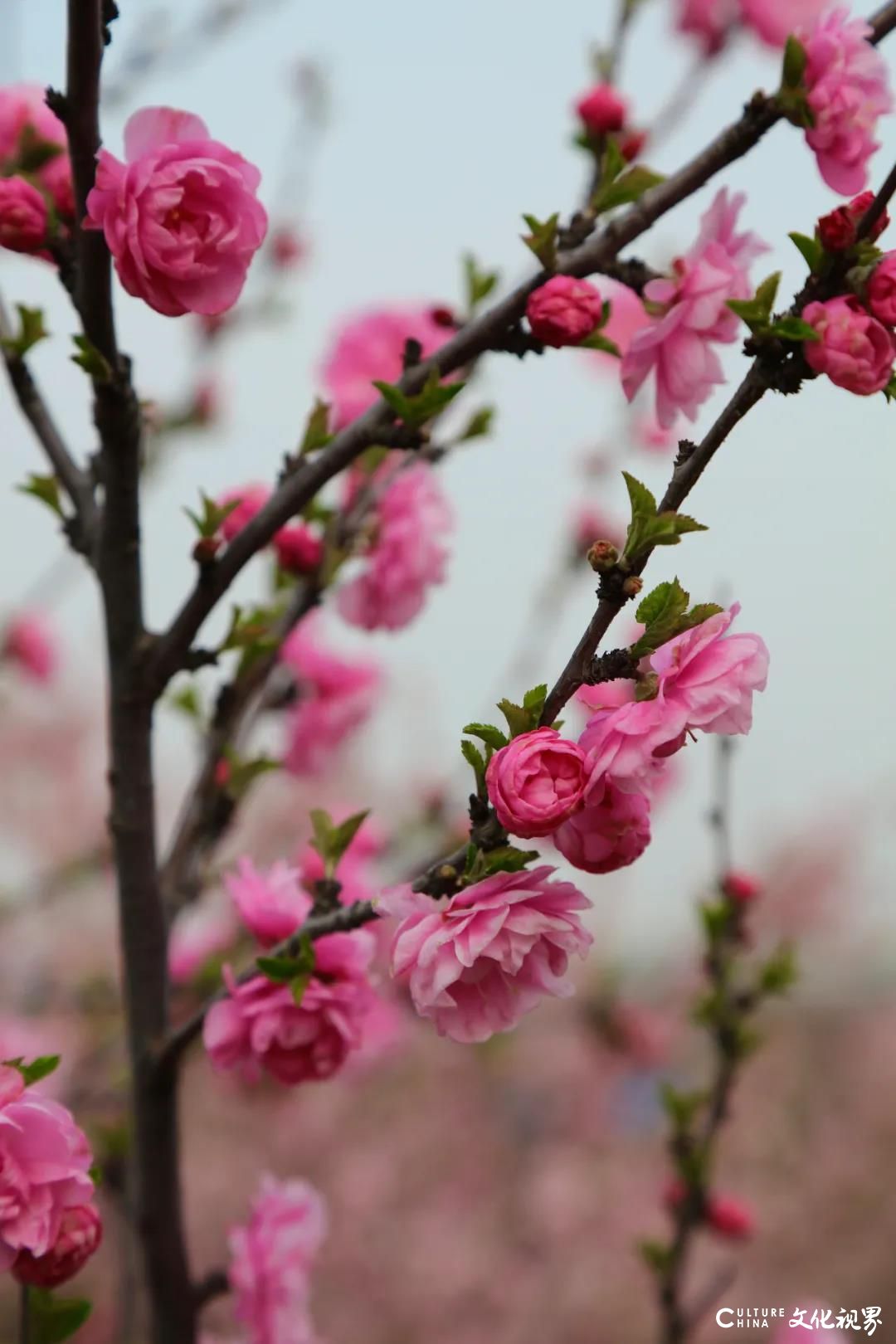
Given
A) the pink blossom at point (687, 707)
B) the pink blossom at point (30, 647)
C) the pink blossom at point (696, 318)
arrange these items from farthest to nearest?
the pink blossom at point (30, 647) → the pink blossom at point (696, 318) → the pink blossom at point (687, 707)

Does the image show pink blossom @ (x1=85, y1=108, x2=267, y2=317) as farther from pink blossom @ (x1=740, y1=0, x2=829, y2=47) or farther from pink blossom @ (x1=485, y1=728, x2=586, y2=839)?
pink blossom @ (x1=740, y1=0, x2=829, y2=47)

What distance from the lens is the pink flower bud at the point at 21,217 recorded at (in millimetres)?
656

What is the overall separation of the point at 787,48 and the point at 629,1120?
3061mm

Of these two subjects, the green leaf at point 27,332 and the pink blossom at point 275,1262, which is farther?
the pink blossom at point 275,1262

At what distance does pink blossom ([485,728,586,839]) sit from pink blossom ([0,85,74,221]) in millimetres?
589

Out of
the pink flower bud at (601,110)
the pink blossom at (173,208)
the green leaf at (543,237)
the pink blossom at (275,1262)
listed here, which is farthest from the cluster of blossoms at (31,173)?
the pink blossom at (275,1262)

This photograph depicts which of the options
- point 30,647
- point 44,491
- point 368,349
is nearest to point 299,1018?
point 44,491

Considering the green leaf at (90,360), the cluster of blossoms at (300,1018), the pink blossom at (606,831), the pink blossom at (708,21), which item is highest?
the pink blossom at (708,21)

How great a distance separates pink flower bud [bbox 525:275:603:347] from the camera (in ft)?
2.15

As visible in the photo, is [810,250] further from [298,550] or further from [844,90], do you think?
[298,550]

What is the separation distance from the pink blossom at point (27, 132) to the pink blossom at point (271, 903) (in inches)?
19.5

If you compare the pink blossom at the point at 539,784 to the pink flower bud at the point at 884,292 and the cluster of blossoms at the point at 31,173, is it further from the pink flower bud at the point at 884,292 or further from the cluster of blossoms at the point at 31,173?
the cluster of blossoms at the point at 31,173

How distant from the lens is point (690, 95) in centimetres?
117

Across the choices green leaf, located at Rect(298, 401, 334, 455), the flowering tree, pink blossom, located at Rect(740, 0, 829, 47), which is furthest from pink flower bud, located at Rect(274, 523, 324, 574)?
pink blossom, located at Rect(740, 0, 829, 47)
